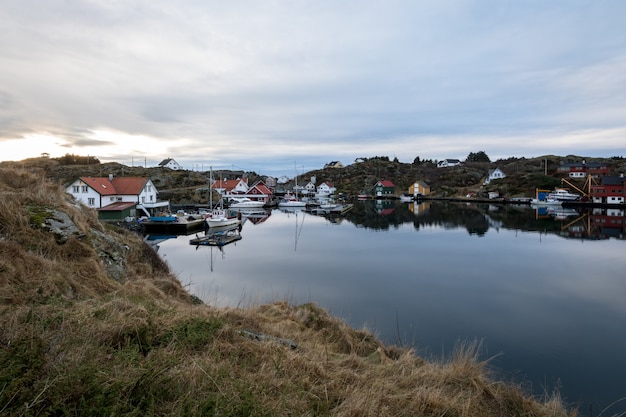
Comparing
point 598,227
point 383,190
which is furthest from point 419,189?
point 598,227

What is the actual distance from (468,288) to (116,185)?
39024mm

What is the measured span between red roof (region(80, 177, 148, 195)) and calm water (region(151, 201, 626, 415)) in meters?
14.5

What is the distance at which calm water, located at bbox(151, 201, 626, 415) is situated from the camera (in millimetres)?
9656

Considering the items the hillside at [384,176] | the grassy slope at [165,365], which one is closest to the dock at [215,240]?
the grassy slope at [165,365]

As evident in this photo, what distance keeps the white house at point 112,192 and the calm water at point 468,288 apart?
44.9 feet

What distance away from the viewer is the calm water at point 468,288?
31.7ft

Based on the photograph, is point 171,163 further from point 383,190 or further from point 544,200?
point 544,200

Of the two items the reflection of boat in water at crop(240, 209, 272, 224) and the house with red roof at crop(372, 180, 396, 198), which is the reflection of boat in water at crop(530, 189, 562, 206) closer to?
the house with red roof at crop(372, 180, 396, 198)

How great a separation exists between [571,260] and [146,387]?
26431mm

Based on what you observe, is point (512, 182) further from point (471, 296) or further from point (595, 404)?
point (595, 404)

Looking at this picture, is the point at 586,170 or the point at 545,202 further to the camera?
the point at 586,170

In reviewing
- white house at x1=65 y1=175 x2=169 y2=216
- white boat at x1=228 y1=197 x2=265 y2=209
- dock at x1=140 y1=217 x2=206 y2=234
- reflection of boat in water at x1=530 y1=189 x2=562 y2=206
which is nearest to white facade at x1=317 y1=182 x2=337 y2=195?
white boat at x1=228 y1=197 x2=265 y2=209

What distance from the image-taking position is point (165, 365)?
3533mm

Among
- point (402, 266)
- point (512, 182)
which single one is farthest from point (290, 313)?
point (512, 182)
